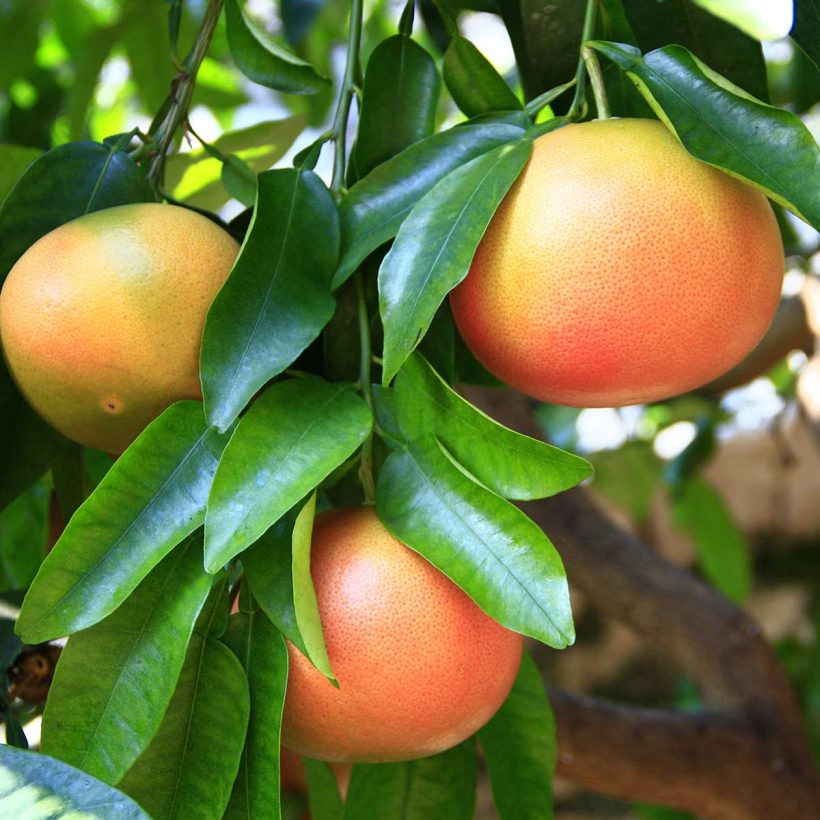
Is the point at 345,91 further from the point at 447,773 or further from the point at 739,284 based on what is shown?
the point at 447,773

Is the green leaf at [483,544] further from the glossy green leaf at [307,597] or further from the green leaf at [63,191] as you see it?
the green leaf at [63,191]

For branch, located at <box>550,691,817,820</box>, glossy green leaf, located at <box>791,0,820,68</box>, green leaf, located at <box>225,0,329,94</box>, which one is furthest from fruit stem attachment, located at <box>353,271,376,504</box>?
branch, located at <box>550,691,817,820</box>

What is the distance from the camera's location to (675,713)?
1.17m

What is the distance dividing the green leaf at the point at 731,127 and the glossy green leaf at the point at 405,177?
0.07 metres

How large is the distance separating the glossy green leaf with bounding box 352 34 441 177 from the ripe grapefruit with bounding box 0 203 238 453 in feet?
0.35

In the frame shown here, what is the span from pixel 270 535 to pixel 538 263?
15 cm

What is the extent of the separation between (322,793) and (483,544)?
0.26 meters

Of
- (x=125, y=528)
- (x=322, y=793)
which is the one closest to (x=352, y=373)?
(x=125, y=528)

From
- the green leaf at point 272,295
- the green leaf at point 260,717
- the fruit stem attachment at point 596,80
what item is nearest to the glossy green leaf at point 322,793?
the green leaf at point 260,717

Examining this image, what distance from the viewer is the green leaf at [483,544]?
16.8 inches

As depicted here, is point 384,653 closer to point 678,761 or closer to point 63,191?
point 63,191

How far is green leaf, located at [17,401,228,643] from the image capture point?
442mm

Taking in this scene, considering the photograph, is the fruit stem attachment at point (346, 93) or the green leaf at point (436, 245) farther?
the fruit stem attachment at point (346, 93)

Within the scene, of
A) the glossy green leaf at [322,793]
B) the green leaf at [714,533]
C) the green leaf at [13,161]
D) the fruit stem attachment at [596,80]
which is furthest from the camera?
the green leaf at [714,533]
